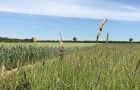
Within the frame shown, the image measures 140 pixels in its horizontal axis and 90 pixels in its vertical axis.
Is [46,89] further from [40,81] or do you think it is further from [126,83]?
[126,83]

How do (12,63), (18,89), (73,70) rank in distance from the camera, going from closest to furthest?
(18,89) → (73,70) → (12,63)

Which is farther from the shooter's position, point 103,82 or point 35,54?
point 35,54

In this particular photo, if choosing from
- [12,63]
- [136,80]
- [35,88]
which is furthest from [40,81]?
[12,63]

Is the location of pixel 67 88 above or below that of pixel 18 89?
below

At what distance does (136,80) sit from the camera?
3.94m

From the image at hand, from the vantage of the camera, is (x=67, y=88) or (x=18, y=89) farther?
(x=67, y=88)

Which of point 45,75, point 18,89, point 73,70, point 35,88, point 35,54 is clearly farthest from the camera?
point 35,54

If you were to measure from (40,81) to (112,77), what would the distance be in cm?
92

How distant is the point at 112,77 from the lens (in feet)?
13.1

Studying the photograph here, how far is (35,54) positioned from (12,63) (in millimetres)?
3367

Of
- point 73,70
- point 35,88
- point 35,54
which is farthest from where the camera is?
point 35,54

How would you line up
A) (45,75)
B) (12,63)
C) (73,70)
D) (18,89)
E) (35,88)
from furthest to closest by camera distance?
(12,63)
(73,70)
(45,75)
(35,88)
(18,89)

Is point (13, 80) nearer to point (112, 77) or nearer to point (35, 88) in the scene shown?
point (35, 88)

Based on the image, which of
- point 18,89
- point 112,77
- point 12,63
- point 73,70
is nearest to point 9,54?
point 12,63
